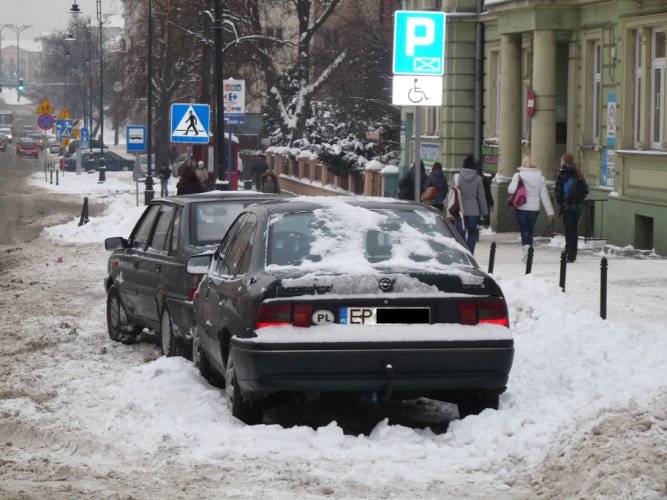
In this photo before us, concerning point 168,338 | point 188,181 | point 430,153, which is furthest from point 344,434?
point 430,153

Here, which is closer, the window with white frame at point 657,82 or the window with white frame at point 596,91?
the window with white frame at point 657,82

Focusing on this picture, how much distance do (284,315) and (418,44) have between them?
6034 millimetres

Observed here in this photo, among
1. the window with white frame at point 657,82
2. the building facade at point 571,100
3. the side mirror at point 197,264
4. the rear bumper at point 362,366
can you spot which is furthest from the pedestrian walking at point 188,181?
the rear bumper at point 362,366

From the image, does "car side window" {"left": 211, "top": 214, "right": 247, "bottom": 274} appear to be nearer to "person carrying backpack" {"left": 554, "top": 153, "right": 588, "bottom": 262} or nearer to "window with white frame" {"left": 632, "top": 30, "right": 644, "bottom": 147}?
"person carrying backpack" {"left": 554, "top": 153, "right": 588, "bottom": 262}

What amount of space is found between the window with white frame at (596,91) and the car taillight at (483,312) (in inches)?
798

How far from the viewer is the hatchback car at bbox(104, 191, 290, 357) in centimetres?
1265

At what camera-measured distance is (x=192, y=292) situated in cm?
1228

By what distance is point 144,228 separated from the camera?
14695 millimetres

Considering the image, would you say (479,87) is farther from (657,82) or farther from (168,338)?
(168,338)

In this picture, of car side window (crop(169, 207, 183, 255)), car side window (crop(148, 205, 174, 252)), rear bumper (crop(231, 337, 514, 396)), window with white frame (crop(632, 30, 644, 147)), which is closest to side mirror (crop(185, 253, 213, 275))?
car side window (crop(169, 207, 183, 255))

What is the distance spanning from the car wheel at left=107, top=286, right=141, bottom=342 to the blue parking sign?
3525mm

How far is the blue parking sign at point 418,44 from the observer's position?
1436 cm

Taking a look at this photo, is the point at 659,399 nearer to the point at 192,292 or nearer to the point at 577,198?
the point at 192,292

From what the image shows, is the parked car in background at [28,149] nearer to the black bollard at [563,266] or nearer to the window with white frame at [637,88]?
the window with white frame at [637,88]
